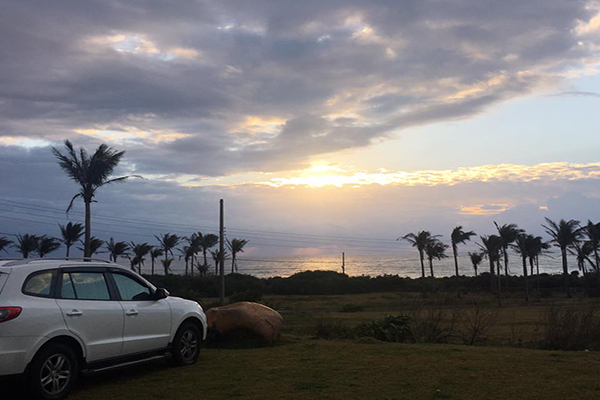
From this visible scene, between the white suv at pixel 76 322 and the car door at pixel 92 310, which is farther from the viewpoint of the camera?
the car door at pixel 92 310

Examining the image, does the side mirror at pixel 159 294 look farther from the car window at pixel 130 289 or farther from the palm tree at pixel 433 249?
the palm tree at pixel 433 249

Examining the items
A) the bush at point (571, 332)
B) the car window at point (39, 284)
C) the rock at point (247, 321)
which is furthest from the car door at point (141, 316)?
the bush at point (571, 332)

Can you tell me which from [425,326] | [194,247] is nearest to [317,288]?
[194,247]

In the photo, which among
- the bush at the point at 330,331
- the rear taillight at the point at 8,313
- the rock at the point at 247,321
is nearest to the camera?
the rear taillight at the point at 8,313

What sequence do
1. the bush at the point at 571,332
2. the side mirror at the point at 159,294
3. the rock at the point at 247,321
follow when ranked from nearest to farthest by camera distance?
1. the side mirror at the point at 159,294
2. the rock at the point at 247,321
3. the bush at the point at 571,332

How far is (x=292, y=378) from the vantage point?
7934mm

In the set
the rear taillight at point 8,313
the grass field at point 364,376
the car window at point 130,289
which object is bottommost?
the grass field at point 364,376

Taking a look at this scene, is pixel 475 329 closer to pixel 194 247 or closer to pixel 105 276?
pixel 105 276

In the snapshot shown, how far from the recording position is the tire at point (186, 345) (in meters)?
8.77

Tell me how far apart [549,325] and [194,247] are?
66.2 meters

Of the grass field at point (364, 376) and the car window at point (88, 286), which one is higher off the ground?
the car window at point (88, 286)

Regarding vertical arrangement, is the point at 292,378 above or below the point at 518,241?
below

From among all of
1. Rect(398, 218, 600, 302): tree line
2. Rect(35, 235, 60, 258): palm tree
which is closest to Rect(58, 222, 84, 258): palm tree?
Rect(35, 235, 60, 258): palm tree

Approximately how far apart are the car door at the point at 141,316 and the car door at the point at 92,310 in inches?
6.6
